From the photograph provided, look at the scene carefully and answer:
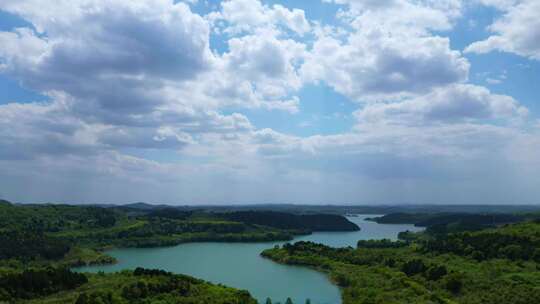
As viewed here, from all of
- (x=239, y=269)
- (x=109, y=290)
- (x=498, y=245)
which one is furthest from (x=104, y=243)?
(x=498, y=245)

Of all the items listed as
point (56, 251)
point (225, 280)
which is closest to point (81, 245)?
point (56, 251)

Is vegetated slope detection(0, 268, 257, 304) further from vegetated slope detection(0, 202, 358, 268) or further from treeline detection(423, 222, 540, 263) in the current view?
treeline detection(423, 222, 540, 263)

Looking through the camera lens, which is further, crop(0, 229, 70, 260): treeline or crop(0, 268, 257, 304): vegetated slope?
crop(0, 229, 70, 260): treeline

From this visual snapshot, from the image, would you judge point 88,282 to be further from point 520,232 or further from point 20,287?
point 520,232

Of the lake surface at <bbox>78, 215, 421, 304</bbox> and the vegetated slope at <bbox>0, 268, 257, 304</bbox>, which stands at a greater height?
the vegetated slope at <bbox>0, 268, 257, 304</bbox>

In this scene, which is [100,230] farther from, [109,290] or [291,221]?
[109,290]

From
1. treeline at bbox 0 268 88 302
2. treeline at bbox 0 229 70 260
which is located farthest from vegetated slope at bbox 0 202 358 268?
treeline at bbox 0 268 88 302
